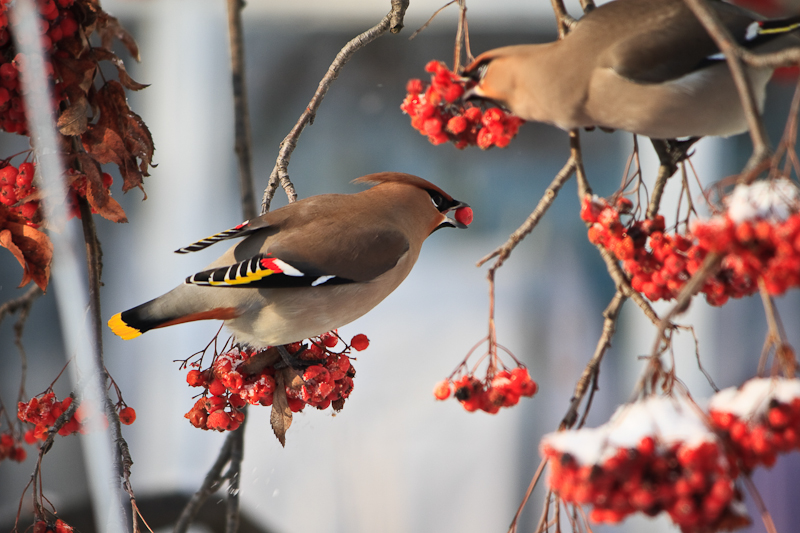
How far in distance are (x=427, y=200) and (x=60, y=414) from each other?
60 centimetres

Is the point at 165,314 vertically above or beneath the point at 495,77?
beneath

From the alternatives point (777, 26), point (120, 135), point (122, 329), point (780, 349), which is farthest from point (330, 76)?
point (780, 349)

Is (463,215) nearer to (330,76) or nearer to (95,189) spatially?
(330,76)

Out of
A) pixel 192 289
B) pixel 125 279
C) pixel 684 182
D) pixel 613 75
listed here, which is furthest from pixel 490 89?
pixel 125 279

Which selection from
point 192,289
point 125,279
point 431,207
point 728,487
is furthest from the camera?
point 125,279

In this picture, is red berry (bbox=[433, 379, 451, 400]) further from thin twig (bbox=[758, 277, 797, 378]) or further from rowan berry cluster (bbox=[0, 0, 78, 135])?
rowan berry cluster (bbox=[0, 0, 78, 135])

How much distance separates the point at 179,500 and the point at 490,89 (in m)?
1.14

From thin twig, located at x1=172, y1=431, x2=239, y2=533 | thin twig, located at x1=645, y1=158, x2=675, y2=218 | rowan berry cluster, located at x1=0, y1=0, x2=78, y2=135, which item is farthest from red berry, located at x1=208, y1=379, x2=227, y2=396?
thin twig, located at x1=645, y1=158, x2=675, y2=218

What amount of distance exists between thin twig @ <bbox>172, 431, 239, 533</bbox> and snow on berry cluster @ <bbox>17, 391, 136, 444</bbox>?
0.25 m

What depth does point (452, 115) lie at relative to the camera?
34.7 inches

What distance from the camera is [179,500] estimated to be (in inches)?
59.3

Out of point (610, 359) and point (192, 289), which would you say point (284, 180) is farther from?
point (610, 359)

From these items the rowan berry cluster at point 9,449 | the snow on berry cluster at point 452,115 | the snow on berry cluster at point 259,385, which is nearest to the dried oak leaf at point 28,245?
the snow on berry cluster at point 259,385

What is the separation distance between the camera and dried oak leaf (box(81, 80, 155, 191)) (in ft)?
3.29
